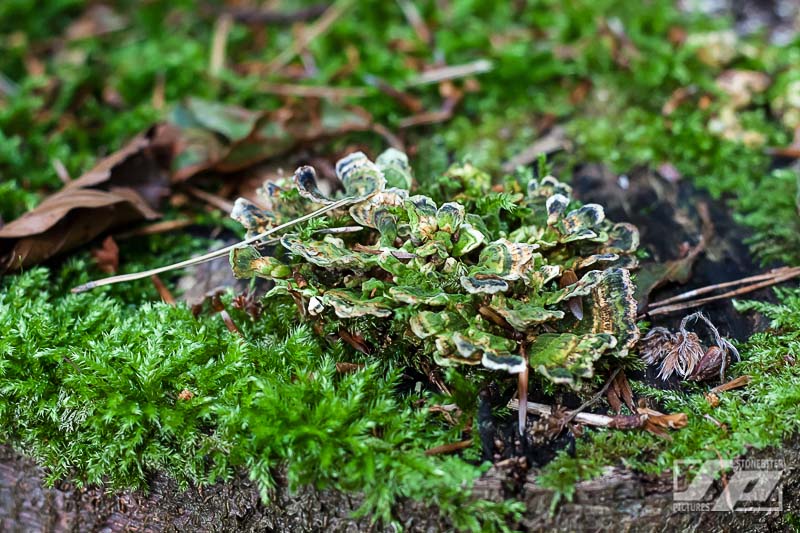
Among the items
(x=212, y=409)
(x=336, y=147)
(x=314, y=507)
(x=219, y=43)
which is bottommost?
(x=314, y=507)

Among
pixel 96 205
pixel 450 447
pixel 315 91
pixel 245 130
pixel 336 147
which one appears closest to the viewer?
pixel 450 447

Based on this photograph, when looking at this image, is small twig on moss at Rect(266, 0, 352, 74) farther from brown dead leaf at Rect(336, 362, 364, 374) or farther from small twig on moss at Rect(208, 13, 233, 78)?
brown dead leaf at Rect(336, 362, 364, 374)

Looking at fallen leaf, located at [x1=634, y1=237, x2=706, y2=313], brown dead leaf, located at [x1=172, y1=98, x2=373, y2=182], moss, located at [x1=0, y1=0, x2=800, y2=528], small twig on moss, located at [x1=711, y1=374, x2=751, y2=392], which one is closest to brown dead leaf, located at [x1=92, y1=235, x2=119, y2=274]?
moss, located at [x1=0, y1=0, x2=800, y2=528]

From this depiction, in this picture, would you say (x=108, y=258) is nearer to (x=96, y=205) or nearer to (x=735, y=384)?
(x=96, y=205)

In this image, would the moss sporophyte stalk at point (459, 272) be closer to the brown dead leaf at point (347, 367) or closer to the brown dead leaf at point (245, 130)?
the brown dead leaf at point (347, 367)

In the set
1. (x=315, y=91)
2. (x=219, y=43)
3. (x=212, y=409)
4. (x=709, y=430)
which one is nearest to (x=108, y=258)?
(x=212, y=409)

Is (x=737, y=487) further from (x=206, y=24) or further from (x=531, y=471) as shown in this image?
(x=206, y=24)

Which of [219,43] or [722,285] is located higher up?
[219,43]
